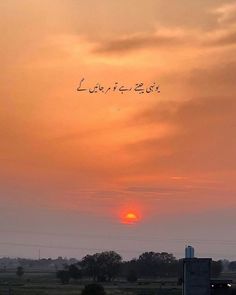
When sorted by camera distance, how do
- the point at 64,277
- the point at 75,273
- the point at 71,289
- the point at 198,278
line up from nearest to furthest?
the point at 198,278 → the point at 71,289 → the point at 64,277 → the point at 75,273

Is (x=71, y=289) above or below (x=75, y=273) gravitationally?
below

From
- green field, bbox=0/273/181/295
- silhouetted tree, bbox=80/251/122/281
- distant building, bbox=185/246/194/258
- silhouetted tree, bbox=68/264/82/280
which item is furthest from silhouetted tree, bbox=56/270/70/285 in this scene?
distant building, bbox=185/246/194/258

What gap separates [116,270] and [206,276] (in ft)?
475

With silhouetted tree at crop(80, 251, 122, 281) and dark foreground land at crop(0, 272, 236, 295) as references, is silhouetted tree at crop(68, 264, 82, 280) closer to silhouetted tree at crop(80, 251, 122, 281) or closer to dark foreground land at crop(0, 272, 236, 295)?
silhouetted tree at crop(80, 251, 122, 281)

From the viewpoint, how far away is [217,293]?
52.7 meters

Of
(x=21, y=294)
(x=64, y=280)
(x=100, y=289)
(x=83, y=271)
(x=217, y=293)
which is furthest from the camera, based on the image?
(x=83, y=271)

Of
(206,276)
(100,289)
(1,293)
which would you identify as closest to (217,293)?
(206,276)

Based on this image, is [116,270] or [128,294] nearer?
[128,294]

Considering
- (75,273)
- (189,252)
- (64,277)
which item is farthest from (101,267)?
(189,252)

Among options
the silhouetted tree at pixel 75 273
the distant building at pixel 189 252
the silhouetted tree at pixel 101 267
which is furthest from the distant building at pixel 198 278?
the silhouetted tree at pixel 101 267

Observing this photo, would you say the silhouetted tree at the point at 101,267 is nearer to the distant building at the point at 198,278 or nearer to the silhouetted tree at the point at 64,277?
the silhouetted tree at the point at 64,277

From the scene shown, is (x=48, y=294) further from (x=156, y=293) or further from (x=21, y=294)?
(x=156, y=293)

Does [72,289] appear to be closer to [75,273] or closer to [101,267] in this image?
[75,273]

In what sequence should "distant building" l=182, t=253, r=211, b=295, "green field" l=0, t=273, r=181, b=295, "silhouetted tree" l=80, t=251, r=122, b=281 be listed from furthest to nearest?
"silhouetted tree" l=80, t=251, r=122, b=281 < "green field" l=0, t=273, r=181, b=295 < "distant building" l=182, t=253, r=211, b=295
